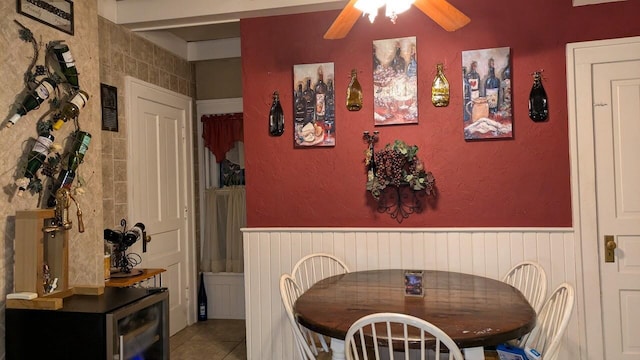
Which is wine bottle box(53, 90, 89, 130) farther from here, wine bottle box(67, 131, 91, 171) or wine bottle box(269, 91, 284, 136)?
wine bottle box(269, 91, 284, 136)

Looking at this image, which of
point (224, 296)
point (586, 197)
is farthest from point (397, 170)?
point (224, 296)

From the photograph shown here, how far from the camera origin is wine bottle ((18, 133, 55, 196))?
204 centimetres

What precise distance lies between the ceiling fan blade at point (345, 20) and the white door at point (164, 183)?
6.51ft

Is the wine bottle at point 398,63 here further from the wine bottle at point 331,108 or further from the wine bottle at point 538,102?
the wine bottle at point 538,102

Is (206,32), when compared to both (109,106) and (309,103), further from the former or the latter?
(309,103)

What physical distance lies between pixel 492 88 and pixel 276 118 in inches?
58.0

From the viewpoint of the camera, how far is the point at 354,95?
297 centimetres

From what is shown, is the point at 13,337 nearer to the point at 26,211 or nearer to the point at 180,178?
the point at 26,211

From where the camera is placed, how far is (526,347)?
6.75ft

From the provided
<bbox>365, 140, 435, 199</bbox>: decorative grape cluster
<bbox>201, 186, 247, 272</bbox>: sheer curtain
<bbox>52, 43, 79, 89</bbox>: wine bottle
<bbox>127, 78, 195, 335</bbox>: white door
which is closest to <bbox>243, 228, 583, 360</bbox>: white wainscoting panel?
<bbox>365, 140, 435, 199</bbox>: decorative grape cluster

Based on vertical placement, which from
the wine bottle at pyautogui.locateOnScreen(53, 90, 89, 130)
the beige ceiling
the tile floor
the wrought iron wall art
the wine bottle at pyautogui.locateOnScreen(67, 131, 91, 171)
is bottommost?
the tile floor

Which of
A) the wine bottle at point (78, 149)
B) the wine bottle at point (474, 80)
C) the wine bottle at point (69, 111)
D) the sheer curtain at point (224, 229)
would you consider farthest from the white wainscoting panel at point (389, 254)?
the wine bottle at point (69, 111)

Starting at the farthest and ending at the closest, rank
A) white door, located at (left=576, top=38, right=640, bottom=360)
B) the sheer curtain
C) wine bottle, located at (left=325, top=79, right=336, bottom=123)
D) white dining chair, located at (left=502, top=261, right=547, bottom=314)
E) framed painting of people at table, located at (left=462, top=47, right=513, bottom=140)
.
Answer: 1. the sheer curtain
2. wine bottle, located at (left=325, top=79, right=336, bottom=123)
3. framed painting of people at table, located at (left=462, top=47, right=513, bottom=140)
4. white door, located at (left=576, top=38, right=640, bottom=360)
5. white dining chair, located at (left=502, top=261, right=547, bottom=314)

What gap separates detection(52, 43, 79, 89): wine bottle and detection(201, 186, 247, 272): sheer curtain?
6.81 ft
